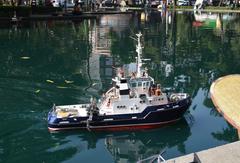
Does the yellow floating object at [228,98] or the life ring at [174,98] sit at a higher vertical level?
the yellow floating object at [228,98]

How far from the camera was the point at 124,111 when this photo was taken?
2506 centimetres

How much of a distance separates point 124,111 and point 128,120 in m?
0.57

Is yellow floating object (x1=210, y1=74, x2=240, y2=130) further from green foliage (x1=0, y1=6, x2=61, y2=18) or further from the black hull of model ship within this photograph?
green foliage (x1=0, y1=6, x2=61, y2=18)

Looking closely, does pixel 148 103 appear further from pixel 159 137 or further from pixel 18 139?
pixel 18 139

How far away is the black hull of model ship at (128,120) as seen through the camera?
80.2ft

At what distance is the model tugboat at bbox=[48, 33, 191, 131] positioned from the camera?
80.6 feet

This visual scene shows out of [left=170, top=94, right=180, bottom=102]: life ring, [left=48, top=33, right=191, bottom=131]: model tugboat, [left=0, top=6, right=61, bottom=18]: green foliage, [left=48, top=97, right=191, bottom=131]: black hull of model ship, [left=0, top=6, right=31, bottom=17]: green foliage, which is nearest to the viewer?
[left=48, top=97, right=191, bottom=131]: black hull of model ship

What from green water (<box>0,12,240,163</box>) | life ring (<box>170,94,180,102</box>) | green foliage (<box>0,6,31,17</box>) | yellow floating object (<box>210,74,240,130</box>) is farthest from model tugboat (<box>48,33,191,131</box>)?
green foliage (<box>0,6,31,17</box>)

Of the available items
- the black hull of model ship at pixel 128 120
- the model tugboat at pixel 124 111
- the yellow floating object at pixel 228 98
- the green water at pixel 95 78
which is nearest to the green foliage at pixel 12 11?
the green water at pixel 95 78

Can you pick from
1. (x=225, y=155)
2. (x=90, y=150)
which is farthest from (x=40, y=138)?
(x=225, y=155)

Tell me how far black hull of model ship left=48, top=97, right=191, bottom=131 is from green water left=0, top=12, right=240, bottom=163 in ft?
1.42

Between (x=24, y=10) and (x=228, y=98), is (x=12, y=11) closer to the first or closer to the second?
(x=24, y=10)

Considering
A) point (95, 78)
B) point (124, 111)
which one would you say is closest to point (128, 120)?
point (124, 111)

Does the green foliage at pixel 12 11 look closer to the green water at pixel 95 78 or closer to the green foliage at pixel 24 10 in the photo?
the green foliage at pixel 24 10
